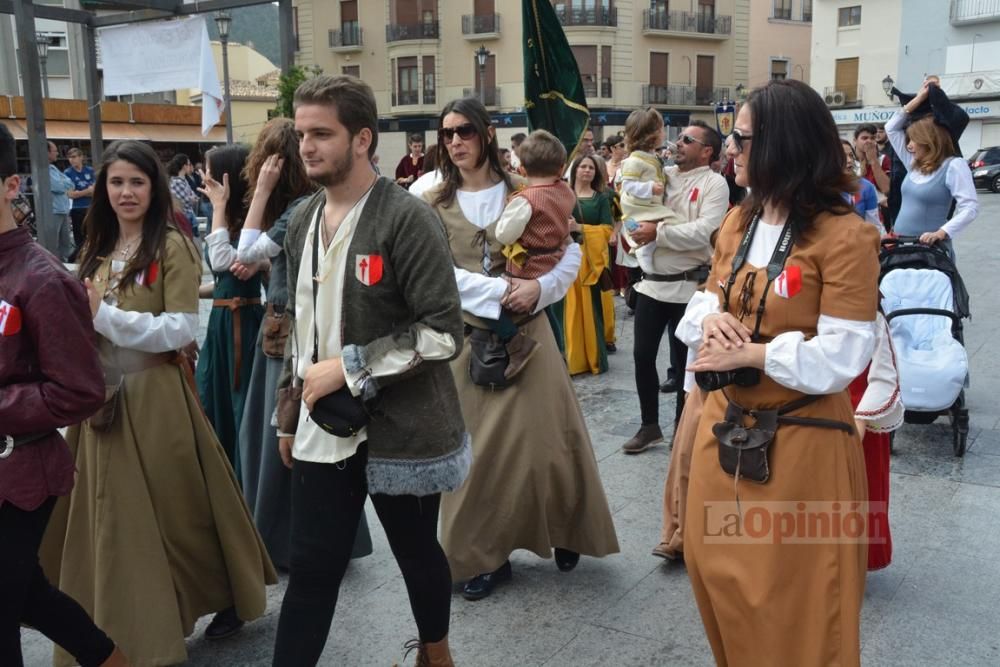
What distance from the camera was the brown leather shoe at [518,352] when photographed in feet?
13.0

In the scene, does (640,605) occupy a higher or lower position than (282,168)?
lower

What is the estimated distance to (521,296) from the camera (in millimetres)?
3910

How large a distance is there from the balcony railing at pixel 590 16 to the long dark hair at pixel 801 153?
45529mm

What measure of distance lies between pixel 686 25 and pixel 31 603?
4928cm

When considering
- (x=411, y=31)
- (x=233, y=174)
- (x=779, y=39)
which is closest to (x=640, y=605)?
(x=233, y=174)

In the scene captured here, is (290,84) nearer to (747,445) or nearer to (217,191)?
(217,191)

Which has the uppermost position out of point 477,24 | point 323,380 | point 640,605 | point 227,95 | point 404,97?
point 477,24

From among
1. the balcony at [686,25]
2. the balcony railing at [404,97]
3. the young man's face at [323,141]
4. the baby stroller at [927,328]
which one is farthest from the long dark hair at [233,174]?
the balcony at [686,25]

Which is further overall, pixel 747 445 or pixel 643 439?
pixel 643 439

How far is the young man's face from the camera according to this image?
8.93ft

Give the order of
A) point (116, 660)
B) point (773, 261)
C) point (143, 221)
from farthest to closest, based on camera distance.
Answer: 1. point (143, 221)
2. point (116, 660)
3. point (773, 261)

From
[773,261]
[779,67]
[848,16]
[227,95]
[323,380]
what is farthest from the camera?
[779,67]

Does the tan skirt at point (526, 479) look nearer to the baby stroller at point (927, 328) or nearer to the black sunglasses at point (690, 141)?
the black sunglasses at point (690, 141)

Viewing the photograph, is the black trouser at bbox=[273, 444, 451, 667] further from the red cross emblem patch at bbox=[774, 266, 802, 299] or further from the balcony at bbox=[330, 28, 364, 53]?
the balcony at bbox=[330, 28, 364, 53]
